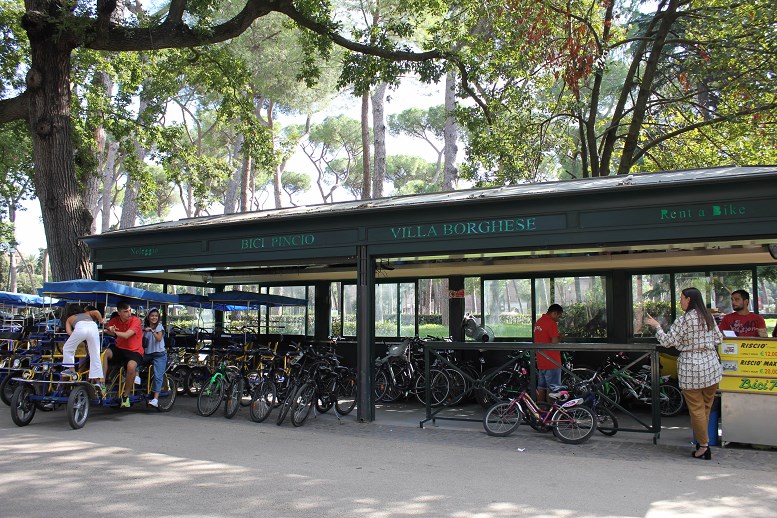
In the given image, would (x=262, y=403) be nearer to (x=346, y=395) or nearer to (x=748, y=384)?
(x=346, y=395)

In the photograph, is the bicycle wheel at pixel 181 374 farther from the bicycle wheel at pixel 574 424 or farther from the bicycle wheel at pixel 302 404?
the bicycle wheel at pixel 574 424

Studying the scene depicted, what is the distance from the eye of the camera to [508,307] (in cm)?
1302

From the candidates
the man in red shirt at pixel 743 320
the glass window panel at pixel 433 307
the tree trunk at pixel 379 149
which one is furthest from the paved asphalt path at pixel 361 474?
the tree trunk at pixel 379 149

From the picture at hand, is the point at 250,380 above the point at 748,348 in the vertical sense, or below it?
below

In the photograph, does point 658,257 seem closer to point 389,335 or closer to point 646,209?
point 646,209

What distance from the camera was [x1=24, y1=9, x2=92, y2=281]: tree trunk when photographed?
12.9 metres

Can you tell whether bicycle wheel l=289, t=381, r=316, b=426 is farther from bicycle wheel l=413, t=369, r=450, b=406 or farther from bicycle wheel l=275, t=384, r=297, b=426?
bicycle wheel l=413, t=369, r=450, b=406

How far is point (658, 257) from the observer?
10.9 metres

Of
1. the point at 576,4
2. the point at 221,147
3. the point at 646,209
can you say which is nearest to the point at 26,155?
the point at 221,147

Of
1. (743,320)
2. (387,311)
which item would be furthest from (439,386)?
(743,320)

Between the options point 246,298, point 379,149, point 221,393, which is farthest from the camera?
point 379,149

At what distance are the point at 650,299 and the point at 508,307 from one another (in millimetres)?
2582

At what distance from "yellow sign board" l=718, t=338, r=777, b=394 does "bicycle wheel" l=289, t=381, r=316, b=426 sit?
5277 mm

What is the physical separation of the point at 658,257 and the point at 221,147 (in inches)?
1226
